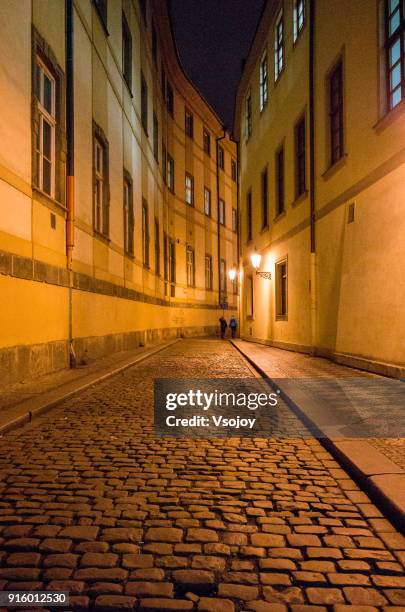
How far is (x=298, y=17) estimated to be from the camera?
15.7m

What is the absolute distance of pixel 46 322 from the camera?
9.73 m

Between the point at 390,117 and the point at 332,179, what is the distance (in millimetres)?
3450

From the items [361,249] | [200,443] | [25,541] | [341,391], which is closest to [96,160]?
[361,249]

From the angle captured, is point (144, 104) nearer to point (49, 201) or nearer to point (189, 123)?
point (189, 123)

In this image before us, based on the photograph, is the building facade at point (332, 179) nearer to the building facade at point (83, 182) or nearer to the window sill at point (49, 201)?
the building facade at point (83, 182)

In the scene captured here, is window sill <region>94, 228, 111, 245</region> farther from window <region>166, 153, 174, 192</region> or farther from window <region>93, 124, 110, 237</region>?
window <region>166, 153, 174, 192</region>

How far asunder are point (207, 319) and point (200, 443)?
29.8 meters

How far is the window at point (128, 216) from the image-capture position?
57.1 ft

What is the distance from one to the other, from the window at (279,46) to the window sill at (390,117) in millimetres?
9254

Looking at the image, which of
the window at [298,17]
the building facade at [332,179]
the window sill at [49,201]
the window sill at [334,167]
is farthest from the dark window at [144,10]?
the window sill at [49,201]

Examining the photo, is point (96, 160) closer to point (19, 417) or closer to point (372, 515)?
point (19, 417)

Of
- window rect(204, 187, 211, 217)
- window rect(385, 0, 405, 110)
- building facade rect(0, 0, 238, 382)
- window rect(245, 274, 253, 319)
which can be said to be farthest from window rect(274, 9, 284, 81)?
window rect(204, 187, 211, 217)

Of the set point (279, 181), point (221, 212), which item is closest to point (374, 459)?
point (279, 181)

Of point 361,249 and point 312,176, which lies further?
point 312,176
